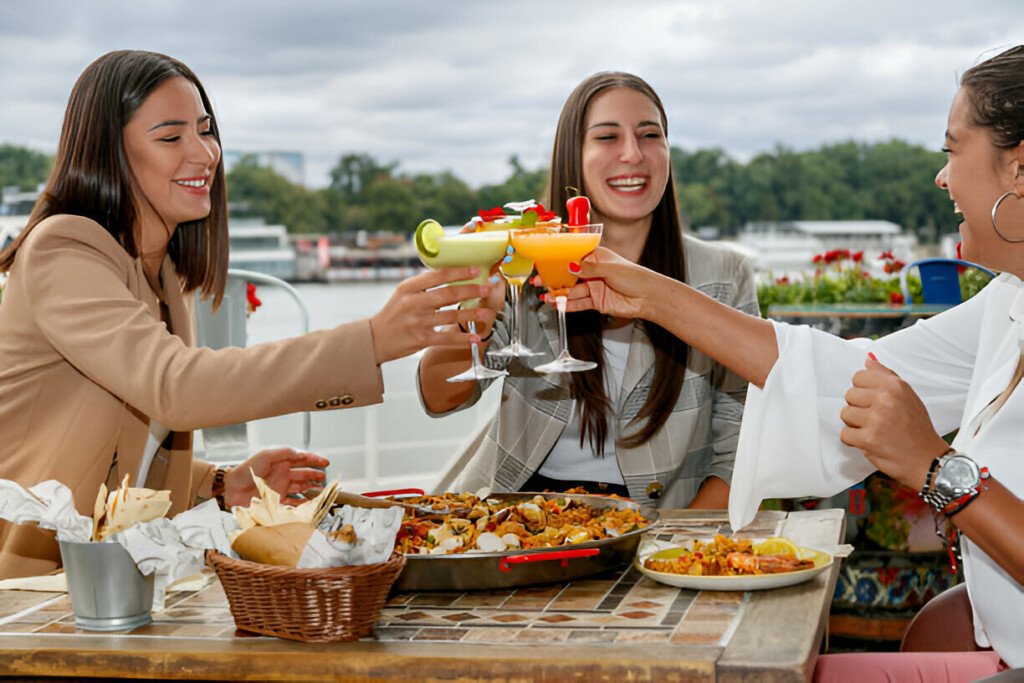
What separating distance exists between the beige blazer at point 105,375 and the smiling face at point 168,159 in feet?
0.49

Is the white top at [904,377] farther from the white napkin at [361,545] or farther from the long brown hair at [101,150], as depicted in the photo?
the long brown hair at [101,150]

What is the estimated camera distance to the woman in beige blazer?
1760 mm

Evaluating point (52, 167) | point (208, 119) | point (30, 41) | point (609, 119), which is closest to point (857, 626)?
point (609, 119)

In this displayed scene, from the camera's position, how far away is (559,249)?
194cm

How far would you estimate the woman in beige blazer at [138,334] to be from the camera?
5.77ft

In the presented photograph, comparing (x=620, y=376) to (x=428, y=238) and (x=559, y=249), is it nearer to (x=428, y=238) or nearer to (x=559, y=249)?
(x=559, y=249)

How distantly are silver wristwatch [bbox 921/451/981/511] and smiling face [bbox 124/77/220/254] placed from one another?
154cm

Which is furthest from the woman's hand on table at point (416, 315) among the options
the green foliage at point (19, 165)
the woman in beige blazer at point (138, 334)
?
the green foliage at point (19, 165)

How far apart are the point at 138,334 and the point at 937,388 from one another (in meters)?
1.50

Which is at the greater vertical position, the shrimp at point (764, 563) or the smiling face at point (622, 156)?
the smiling face at point (622, 156)

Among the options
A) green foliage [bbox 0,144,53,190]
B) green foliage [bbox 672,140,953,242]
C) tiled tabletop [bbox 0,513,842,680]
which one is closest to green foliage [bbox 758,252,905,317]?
tiled tabletop [bbox 0,513,842,680]

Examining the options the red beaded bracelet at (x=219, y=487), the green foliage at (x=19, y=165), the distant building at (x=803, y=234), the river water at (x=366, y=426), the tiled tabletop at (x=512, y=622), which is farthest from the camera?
the distant building at (x=803, y=234)

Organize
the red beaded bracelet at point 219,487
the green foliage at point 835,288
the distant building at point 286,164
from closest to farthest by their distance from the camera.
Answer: the red beaded bracelet at point 219,487
the green foliage at point 835,288
the distant building at point 286,164

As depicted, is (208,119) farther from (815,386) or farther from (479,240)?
(815,386)
